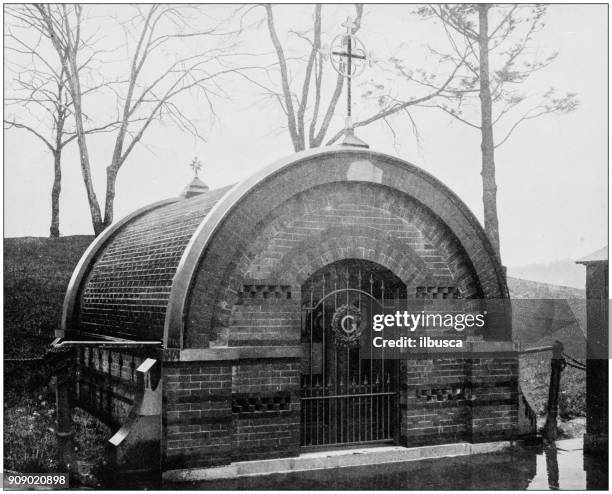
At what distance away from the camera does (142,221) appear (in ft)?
41.7

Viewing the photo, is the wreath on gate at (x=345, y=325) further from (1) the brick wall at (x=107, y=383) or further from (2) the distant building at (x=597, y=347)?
(2) the distant building at (x=597, y=347)

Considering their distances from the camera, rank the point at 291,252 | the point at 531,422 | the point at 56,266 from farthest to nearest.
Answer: the point at 56,266 → the point at 531,422 → the point at 291,252

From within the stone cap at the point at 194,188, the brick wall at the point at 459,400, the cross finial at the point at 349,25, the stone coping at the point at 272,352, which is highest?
the cross finial at the point at 349,25

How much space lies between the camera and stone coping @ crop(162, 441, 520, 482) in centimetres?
818

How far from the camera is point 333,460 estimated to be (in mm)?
8969

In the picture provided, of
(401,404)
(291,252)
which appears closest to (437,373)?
(401,404)

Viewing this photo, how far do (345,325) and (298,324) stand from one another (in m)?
0.71

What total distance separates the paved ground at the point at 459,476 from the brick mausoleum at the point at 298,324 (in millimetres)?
363

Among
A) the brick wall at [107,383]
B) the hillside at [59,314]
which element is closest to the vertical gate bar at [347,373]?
the brick wall at [107,383]

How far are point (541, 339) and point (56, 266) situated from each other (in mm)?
13212

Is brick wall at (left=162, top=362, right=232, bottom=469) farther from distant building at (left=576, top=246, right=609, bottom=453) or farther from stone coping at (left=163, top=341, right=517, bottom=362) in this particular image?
distant building at (left=576, top=246, right=609, bottom=453)

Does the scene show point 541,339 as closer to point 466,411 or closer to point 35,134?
point 466,411

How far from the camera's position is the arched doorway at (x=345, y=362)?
930 centimetres

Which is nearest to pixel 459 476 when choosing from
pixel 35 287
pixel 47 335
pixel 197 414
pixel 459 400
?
pixel 459 400
